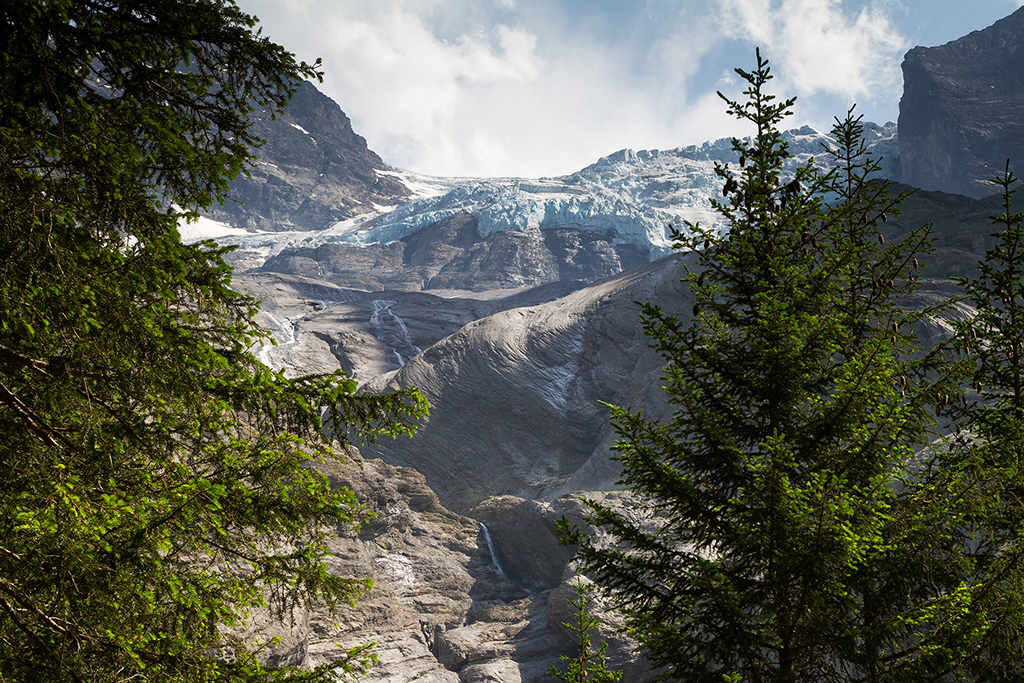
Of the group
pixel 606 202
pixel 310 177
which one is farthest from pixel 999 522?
pixel 310 177

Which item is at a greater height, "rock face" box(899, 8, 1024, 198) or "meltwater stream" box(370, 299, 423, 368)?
"rock face" box(899, 8, 1024, 198)

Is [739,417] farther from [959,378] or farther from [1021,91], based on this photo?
[1021,91]

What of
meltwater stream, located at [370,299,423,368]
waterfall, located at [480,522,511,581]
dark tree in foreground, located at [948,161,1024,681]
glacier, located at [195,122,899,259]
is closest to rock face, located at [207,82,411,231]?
glacier, located at [195,122,899,259]

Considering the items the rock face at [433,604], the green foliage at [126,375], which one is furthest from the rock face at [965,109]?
the green foliage at [126,375]

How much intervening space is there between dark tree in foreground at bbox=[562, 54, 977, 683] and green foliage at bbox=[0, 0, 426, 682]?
2228 millimetres

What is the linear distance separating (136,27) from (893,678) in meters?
6.17

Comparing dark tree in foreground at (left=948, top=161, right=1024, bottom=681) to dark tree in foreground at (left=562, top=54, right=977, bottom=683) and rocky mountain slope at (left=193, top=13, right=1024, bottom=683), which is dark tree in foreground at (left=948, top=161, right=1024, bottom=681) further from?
rocky mountain slope at (left=193, top=13, right=1024, bottom=683)

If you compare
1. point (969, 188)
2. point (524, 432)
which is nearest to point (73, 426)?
point (524, 432)

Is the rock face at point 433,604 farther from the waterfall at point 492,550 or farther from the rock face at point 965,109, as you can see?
the rock face at point 965,109

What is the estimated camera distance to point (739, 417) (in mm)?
4879

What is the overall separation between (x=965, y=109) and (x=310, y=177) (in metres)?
137

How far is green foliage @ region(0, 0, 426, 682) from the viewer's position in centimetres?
278

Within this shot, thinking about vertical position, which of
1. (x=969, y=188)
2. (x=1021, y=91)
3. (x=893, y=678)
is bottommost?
(x=893, y=678)

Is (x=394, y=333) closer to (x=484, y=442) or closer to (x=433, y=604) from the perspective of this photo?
(x=484, y=442)
